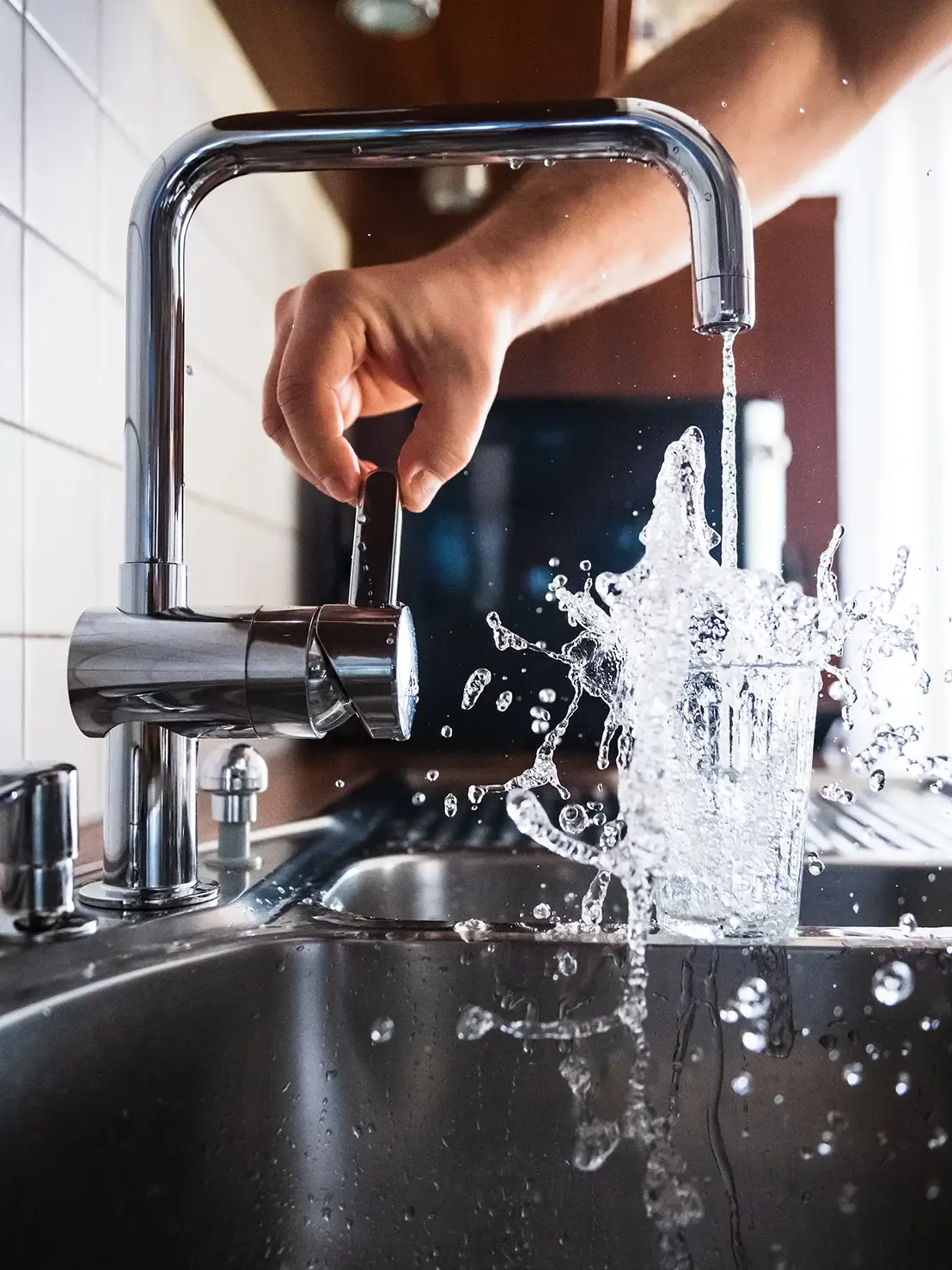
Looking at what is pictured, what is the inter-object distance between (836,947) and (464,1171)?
0.19 meters

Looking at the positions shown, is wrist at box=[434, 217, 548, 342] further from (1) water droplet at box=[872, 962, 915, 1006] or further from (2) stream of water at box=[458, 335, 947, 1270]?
(1) water droplet at box=[872, 962, 915, 1006]

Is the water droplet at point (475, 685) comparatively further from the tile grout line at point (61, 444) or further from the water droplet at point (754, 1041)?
the water droplet at point (754, 1041)

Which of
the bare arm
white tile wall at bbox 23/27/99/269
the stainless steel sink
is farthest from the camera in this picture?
the bare arm

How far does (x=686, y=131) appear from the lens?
0.53 m

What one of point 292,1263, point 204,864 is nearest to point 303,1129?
point 292,1263

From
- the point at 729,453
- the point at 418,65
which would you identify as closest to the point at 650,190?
the point at 418,65

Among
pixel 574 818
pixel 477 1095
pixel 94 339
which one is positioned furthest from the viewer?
pixel 574 818

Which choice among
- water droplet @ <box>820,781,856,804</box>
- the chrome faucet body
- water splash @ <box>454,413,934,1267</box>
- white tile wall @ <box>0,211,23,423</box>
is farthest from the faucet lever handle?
water droplet @ <box>820,781,856,804</box>

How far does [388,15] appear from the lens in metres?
0.94

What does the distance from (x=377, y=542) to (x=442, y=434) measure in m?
0.19

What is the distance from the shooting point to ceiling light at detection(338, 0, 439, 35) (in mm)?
934

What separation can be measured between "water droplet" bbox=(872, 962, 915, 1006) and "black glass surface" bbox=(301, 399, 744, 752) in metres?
0.46

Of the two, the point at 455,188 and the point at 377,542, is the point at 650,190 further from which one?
the point at 377,542

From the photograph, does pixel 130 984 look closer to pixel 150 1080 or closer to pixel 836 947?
pixel 150 1080
